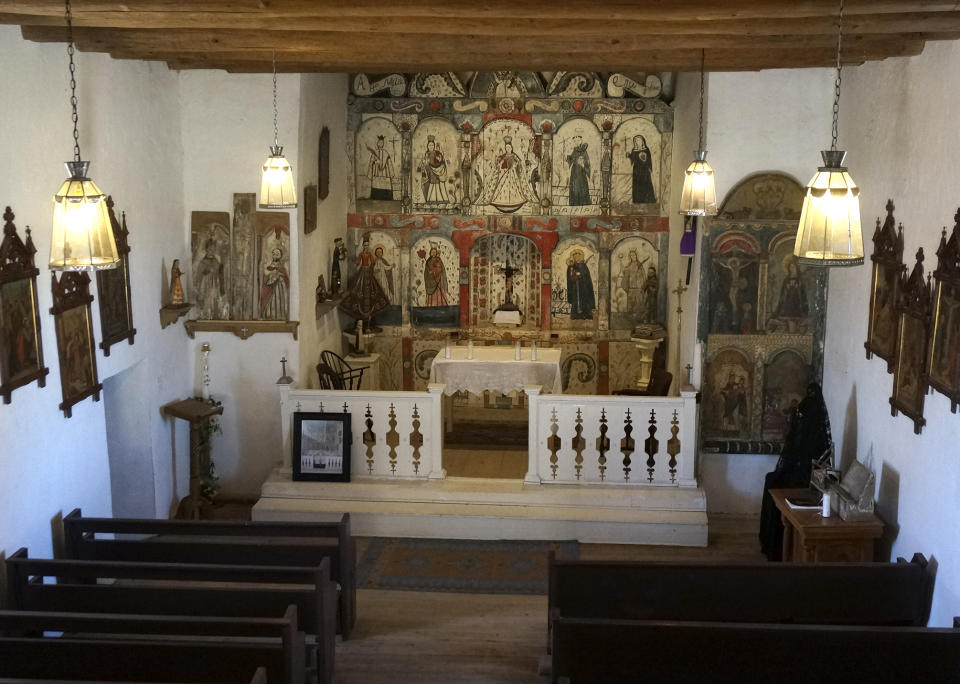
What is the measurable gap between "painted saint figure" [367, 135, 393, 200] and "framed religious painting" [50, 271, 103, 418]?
6464mm

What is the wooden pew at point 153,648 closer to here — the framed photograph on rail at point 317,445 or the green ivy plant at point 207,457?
the framed photograph on rail at point 317,445

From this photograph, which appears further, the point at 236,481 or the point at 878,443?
the point at 236,481

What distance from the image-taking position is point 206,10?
6.91 meters

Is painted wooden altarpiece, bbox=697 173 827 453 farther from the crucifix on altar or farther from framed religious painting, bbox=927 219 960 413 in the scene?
the crucifix on altar

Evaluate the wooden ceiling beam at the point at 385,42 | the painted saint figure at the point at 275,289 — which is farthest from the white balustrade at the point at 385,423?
the wooden ceiling beam at the point at 385,42

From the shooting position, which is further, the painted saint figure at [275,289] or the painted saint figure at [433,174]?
the painted saint figure at [433,174]

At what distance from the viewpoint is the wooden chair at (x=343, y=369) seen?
511 inches

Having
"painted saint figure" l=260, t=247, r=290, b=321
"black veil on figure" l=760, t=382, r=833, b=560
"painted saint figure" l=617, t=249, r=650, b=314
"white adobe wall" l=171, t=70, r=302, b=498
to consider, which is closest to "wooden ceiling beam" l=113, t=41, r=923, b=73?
"white adobe wall" l=171, t=70, r=302, b=498

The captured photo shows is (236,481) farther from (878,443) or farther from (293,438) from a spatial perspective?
(878,443)

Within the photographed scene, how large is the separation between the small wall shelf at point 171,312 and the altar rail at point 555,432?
1.34 metres

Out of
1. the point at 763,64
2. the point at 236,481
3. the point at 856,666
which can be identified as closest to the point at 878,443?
the point at 856,666

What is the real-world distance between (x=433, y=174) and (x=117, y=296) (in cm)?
629

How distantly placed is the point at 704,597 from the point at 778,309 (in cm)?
428

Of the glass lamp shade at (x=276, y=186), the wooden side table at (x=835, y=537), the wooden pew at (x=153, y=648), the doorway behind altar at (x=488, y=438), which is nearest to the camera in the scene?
the wooden pew at (x=153, y=648)
